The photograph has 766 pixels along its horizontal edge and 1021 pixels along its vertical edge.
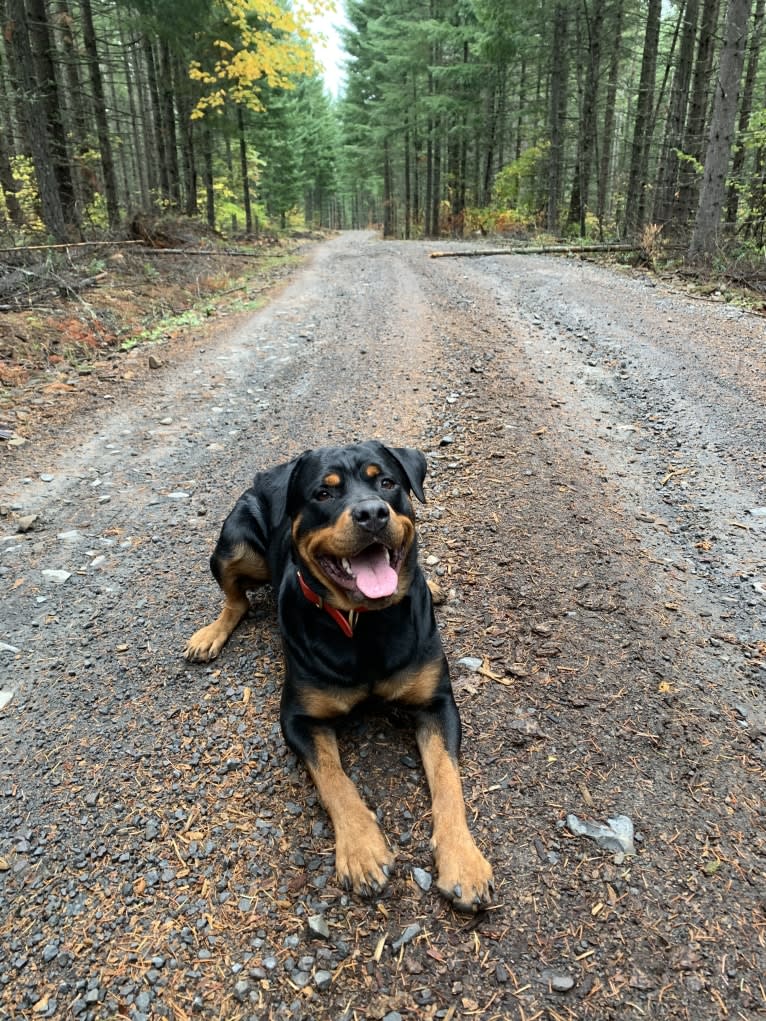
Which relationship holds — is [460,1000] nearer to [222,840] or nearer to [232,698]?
[222,840]

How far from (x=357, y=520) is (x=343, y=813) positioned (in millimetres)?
1134

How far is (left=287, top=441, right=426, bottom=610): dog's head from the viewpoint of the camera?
251cm

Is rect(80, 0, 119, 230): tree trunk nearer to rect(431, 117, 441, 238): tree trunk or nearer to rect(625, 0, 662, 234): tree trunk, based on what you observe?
rect(625, 0, 662, 234): tree trunk

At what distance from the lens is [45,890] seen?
84.2 inches

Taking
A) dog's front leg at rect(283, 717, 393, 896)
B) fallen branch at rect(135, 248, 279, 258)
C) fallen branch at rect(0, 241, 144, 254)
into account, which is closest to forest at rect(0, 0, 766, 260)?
fallen branch at rect(0, 241, 144, 254)

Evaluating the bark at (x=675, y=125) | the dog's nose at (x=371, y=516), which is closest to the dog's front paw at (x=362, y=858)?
the dog's nose at (x=371, y=516)

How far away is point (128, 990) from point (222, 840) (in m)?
0.54

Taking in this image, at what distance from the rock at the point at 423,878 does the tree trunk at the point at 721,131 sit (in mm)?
12882

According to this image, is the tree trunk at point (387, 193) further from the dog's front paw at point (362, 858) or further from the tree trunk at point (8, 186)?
the dog's front paw at point (362, 858)

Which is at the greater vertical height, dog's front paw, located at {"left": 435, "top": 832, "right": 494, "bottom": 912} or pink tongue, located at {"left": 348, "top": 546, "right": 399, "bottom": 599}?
pink tongue, located at {"left": 348, "top": 546, "right": 399, "bottom": 599}

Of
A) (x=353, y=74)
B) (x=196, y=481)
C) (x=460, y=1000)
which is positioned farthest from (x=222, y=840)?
(x=353, y=74)

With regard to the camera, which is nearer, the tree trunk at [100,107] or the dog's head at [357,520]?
the dog's head at [357,520]

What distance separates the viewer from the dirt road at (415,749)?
6.20ft

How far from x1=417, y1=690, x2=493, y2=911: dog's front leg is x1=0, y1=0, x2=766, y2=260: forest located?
11.7 m
